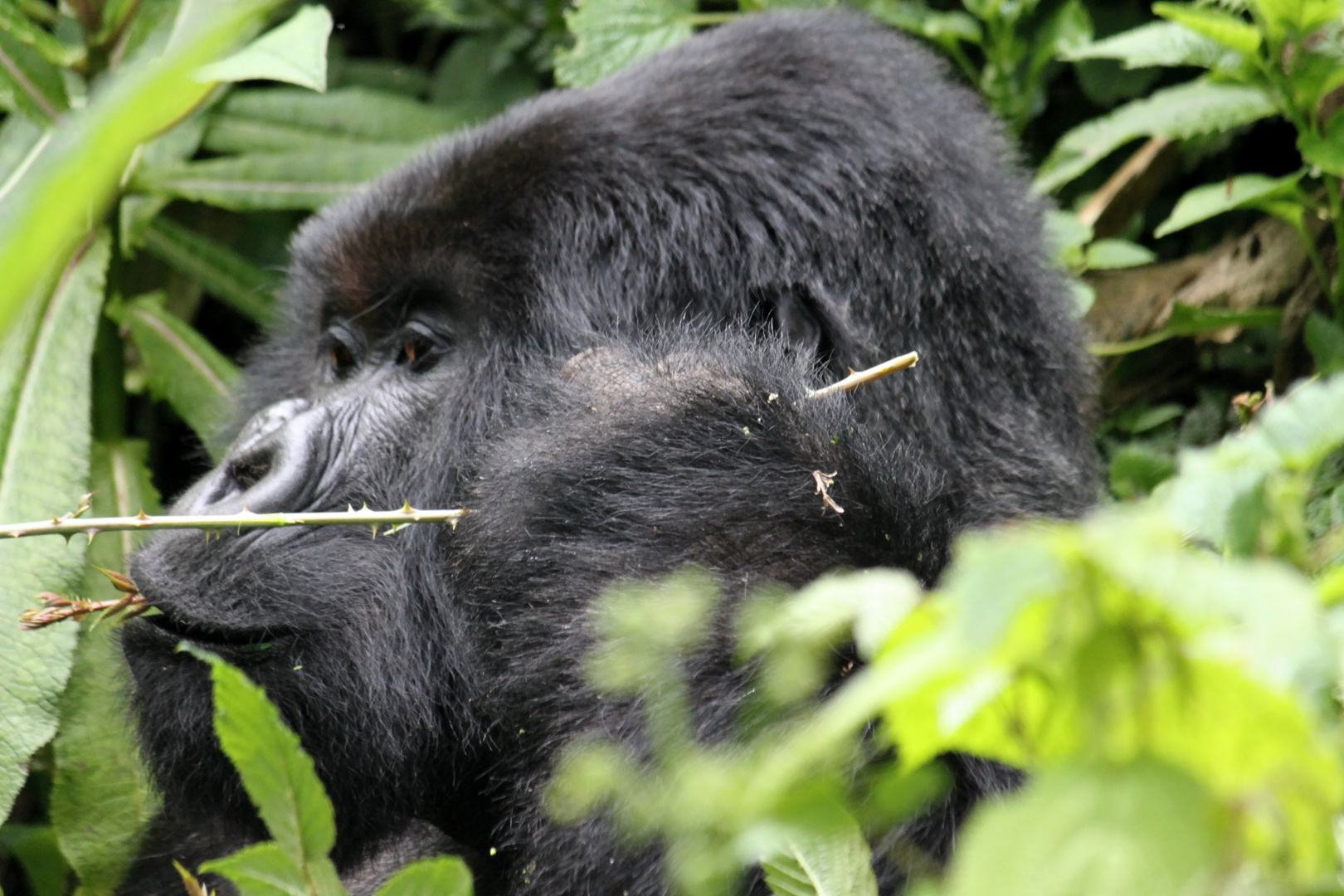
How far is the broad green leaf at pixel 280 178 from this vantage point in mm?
2617

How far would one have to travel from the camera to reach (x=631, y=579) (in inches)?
53.7

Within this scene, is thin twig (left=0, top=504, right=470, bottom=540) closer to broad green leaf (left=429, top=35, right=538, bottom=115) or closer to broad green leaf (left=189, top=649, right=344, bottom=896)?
broad green leaf (left=189, top=649, right=344, bottom=896)

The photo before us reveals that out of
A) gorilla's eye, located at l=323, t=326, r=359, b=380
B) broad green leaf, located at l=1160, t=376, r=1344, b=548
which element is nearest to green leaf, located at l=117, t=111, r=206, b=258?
gorilla's eye, located at l=323, t=326, r=359, b=380

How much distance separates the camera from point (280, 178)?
8.70ft

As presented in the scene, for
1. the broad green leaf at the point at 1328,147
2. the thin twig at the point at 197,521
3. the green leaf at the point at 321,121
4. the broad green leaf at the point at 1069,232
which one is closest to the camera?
the thin twig at the point at 197,521

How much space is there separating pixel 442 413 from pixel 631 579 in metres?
0.48

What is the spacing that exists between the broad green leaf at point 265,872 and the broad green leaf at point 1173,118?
181cm

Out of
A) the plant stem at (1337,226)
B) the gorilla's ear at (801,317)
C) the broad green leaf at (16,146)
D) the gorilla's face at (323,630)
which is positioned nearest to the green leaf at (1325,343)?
the plant stem at (1337,226)

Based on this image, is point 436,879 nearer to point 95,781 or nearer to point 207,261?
point 95,781

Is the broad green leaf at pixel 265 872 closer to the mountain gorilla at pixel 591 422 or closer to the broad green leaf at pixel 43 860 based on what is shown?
the mountain gorilla at pixel 591 422

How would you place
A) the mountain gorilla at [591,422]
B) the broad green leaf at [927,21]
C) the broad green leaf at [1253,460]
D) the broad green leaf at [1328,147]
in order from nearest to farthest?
1. the broad green leaf at [1253,460]
2. the mountain gorilla at [591,422]
3. the broad green leaf at [1328,147]
4. the broad green leaf at [927,21]

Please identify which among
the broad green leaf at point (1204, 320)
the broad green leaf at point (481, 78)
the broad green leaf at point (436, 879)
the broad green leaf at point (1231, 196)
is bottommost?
the broad green leaf at point (1204, 320)

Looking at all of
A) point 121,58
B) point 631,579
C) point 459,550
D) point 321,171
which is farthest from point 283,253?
point 631,579

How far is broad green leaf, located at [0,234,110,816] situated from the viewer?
1.80 metres
